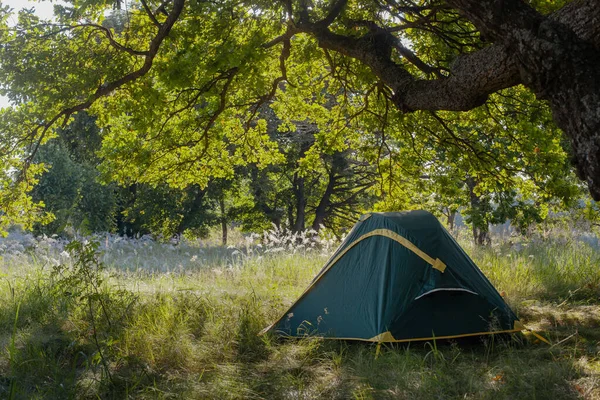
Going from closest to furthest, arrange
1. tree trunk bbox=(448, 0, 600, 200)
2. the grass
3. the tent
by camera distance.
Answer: tree trunk bbox=(448, 0, 600, 200)
the grass
the tent

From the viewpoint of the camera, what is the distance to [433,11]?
6.66 metres

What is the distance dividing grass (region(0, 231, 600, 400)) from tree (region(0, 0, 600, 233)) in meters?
1.80

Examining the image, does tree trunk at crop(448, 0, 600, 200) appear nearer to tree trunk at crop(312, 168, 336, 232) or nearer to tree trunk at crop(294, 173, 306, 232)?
tree trunk at crop(312, 168, 336, 232)

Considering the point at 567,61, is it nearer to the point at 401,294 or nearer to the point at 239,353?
the point at 401,294

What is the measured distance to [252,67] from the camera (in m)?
5.86

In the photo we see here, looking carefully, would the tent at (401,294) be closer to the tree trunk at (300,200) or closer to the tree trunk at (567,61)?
the tree trunk at (567,61)

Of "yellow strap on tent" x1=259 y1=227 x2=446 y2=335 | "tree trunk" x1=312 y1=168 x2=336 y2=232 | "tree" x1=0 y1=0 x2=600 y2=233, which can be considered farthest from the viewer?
"tree trunk" x1=312 y1=168 x2=336 y2=232

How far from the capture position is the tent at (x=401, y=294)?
590cm

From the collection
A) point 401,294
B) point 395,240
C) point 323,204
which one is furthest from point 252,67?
point 323,204

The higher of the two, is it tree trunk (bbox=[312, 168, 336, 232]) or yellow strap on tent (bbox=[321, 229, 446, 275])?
tree trunk (bbox=[312, 168, 336, 232])

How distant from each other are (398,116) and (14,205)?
542 cm

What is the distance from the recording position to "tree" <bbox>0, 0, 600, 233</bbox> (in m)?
3.67

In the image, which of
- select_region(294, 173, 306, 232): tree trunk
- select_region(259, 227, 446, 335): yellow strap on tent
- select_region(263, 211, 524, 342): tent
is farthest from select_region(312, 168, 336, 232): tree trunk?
select_region(263, 211, 524, 342): tent

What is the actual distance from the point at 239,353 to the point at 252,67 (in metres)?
2.91
